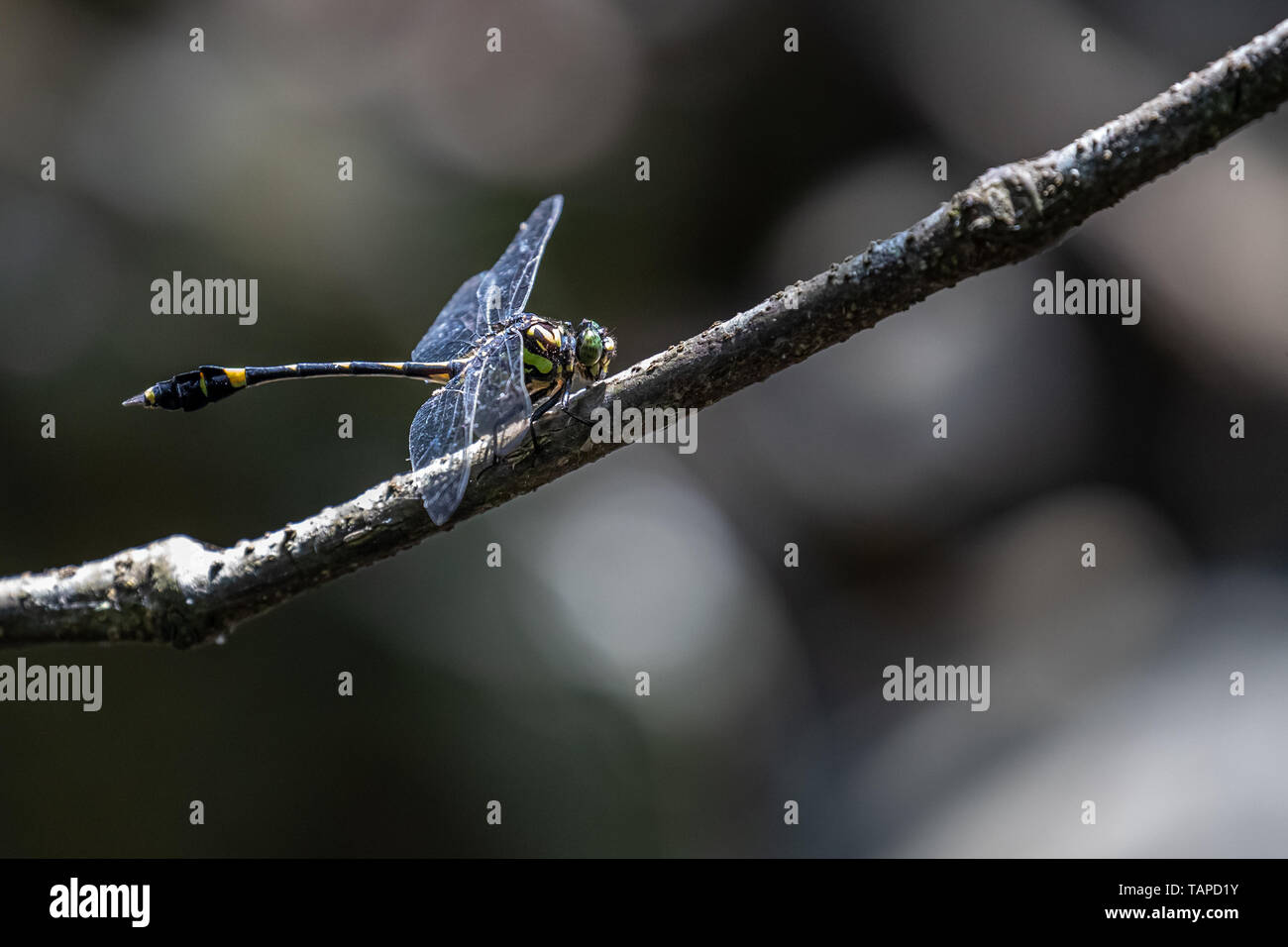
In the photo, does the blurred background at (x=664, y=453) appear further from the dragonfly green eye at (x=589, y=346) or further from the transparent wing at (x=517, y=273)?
the dragonfly green eye at (x=589, y=346)

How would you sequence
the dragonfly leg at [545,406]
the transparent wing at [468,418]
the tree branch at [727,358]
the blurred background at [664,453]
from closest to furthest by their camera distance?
the tree branch at [727,358], the transparent wing at [468,418], the dragonfly leg at [545,406], the blurred background at [664,453]

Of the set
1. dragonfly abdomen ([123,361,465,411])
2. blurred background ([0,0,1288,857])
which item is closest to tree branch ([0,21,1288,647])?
dragonfly abdomen ([123,361,465,411])

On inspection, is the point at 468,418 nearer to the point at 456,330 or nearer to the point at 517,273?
the point at 456,330

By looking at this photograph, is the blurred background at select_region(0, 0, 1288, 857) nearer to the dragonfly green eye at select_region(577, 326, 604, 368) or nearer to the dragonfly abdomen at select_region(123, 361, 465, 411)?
the dragonfly abdomen at select_region(123, 361, 465, 411)

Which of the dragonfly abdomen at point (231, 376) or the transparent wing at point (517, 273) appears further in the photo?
the transparent wing at point (517, 273)

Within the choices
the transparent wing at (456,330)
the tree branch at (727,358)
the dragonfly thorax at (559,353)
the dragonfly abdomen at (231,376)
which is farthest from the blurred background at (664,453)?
the tree branch at (727,358)

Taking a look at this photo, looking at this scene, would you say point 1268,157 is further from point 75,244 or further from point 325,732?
point 75,244

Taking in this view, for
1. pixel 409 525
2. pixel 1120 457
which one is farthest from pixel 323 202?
pixel 1120 457

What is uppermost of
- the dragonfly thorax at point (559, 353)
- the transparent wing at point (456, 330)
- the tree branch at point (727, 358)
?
the transparent wing at point (456, 330)
